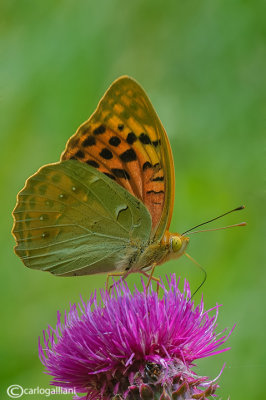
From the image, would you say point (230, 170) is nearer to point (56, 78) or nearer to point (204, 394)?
point (56, 78)

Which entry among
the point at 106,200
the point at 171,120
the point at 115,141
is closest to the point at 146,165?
the point at 115,141

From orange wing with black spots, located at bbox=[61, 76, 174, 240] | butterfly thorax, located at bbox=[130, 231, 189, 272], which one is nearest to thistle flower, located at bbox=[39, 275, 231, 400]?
butterfly thorax, located at bbox=[130, 231, 189, 272]

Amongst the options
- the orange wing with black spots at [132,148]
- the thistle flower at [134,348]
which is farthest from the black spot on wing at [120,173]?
the thistle flower at [134,348]

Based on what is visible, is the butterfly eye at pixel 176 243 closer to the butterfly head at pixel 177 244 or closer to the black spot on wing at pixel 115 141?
the butterfly head at pixel 177 244

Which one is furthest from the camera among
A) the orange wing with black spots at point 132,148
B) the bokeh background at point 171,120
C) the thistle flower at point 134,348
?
the bokeh background at point 171,120

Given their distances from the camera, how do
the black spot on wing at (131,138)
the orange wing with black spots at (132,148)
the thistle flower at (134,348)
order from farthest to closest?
the black spot on wing at (131,138) < the orange wing with black spots at (132,148) < the thistle flower at (134,348)

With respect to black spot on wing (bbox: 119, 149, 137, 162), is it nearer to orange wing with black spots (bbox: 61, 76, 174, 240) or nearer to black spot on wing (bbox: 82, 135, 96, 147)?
orange wing with black spots (bbox: 61, 76, 174, 240)
